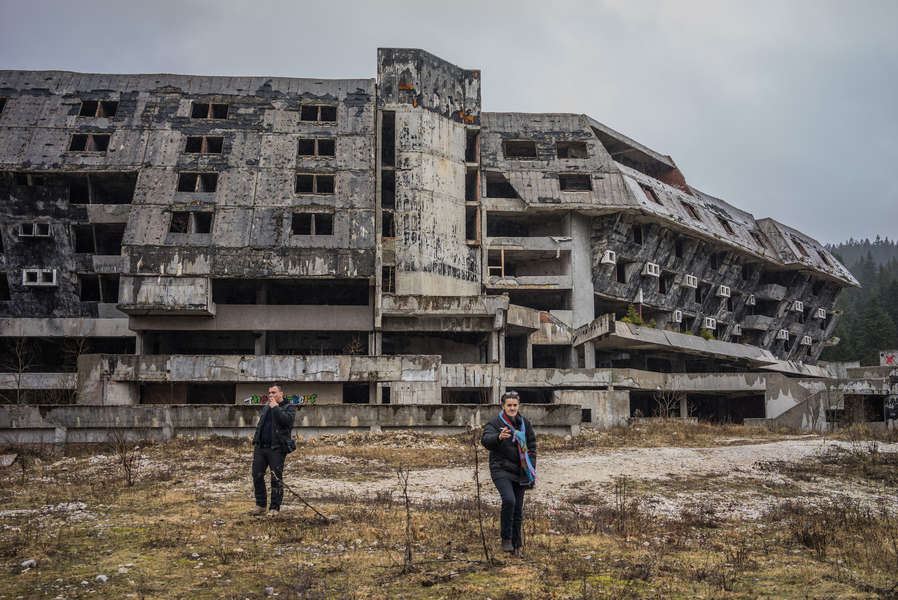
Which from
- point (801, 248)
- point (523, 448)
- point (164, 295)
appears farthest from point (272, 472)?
point (801, 248)

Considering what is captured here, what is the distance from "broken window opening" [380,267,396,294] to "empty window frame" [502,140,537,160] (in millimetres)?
12278

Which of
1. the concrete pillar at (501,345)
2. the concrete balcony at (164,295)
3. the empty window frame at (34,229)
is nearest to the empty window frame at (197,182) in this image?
the concrete balcony at (164,295)

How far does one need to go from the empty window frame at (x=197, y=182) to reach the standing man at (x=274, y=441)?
32.6 meters

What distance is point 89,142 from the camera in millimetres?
43938

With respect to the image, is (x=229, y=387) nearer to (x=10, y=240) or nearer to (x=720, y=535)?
(x=10, y=240)

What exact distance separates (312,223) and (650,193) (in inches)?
883

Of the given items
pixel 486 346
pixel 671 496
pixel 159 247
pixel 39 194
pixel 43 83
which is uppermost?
pixel 43 83

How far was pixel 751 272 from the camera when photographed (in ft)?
197

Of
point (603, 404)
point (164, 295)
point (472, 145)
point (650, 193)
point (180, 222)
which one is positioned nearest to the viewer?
point (603, 404)

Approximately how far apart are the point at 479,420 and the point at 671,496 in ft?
46.3

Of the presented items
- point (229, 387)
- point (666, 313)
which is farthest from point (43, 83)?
point (666, 313)

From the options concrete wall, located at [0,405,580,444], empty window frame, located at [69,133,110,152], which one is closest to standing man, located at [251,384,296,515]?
concrete wall, located at [0,405,580,444]

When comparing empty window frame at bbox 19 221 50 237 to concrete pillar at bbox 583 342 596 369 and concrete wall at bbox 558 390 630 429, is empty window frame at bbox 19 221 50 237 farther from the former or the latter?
concrete pillar at bbox 583 342 596 369

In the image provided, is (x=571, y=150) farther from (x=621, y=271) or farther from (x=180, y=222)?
(x=180, y=222)
